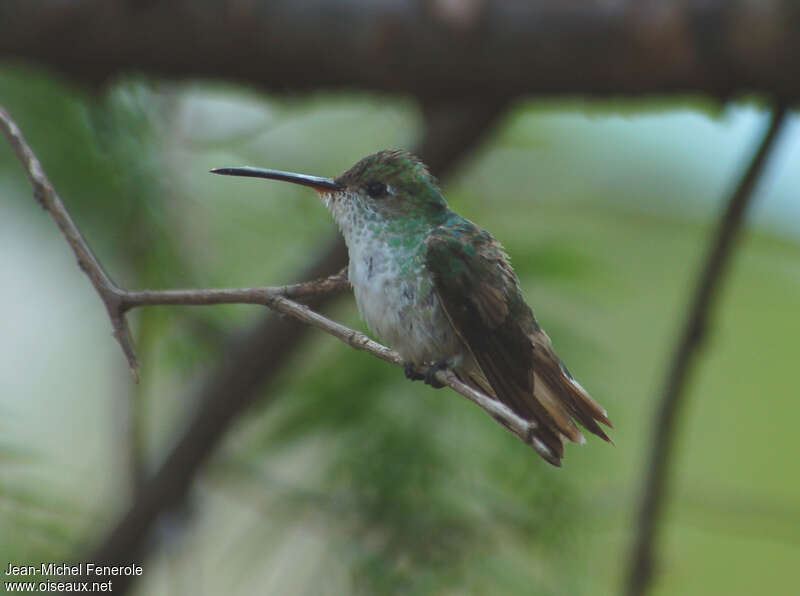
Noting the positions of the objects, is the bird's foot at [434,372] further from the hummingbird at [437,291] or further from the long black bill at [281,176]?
the long black bill at [281,176]

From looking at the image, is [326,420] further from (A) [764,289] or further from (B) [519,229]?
(A) [764,289]

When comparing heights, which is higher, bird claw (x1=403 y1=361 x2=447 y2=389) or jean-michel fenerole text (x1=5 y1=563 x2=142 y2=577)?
bird claw (x1=403 y1=361 x2=447 y2=389)

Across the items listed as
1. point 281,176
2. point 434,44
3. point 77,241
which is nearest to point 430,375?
point 281,176

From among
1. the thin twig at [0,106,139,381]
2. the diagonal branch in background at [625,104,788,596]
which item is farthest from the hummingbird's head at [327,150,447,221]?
the diagonal branch in background at [625,104,788,596]

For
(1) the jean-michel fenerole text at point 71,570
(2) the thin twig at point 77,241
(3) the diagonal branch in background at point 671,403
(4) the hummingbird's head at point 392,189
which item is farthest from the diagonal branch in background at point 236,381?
(2) the thin twig at point 77,241

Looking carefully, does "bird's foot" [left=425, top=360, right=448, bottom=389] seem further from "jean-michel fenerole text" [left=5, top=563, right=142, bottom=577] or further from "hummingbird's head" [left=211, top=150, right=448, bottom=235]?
"jean-michel fenerole text" [left=5, top=563, right=142, bottom=577]

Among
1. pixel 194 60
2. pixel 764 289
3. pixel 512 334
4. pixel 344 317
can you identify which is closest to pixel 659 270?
pixel 764 289
